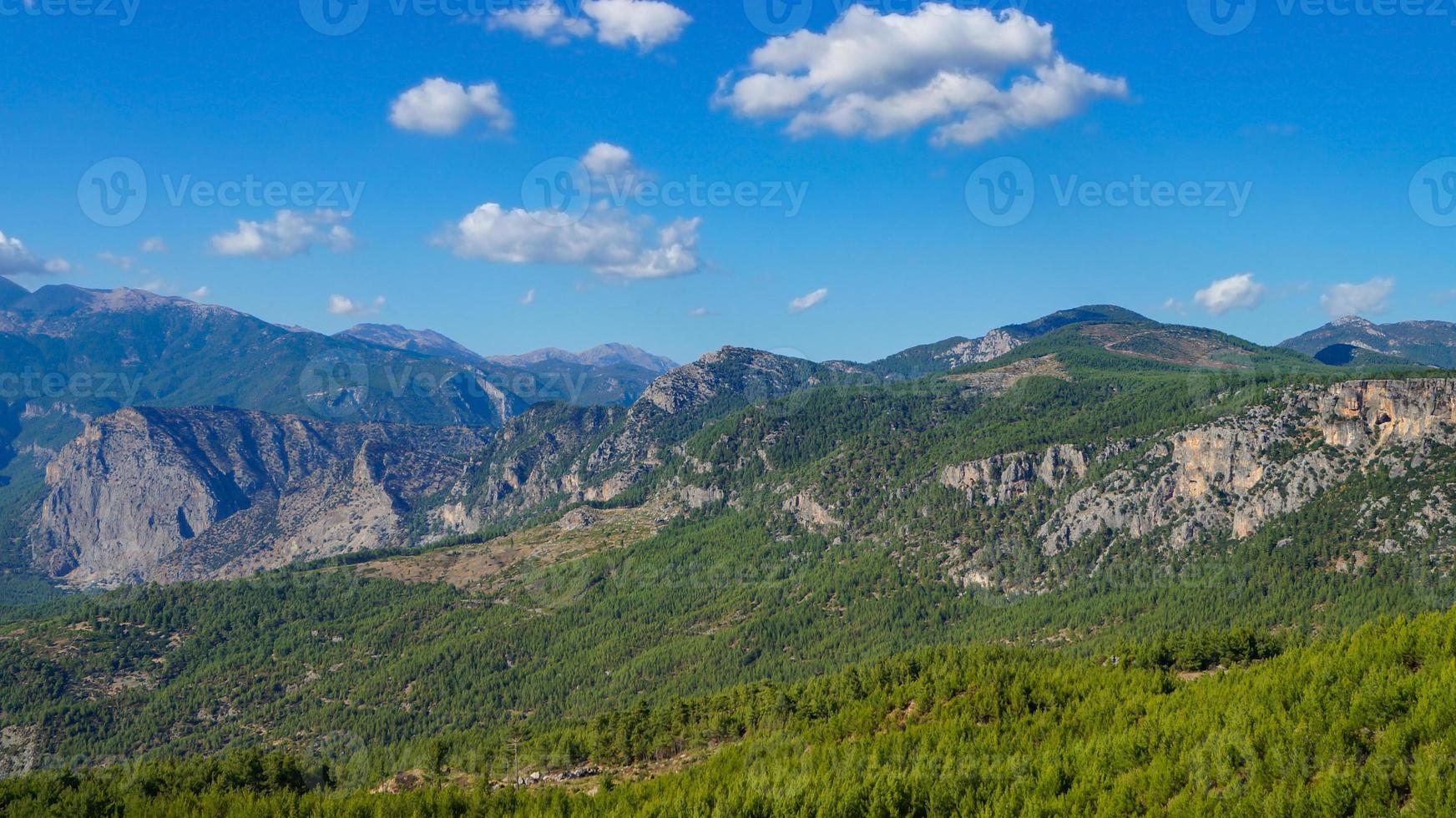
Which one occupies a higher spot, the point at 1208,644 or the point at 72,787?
the point at 1208,644

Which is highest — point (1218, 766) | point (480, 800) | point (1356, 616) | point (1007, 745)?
point (1218, 766)

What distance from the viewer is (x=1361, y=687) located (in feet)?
198

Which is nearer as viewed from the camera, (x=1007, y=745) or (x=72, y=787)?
(x=1007, y=745)

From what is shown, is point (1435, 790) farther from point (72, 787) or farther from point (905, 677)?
point (72, 787)

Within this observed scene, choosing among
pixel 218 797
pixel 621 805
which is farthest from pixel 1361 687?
pixel 218 797

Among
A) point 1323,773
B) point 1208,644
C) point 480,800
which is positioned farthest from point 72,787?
point 1208,644

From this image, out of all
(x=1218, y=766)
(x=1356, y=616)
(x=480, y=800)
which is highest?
(x=1218, y=766)

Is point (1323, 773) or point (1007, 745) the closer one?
point (1323, 773)

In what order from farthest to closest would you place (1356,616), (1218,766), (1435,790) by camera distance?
(1356,616), (1218,766), (1435,790)

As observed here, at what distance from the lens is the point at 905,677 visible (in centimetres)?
11875

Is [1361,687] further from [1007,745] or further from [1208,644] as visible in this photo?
[1208,644]

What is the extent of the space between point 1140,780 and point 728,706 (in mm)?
74962

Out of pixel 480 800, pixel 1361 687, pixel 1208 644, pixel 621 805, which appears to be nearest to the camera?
pixel 1361 687

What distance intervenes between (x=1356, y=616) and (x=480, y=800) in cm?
18764
